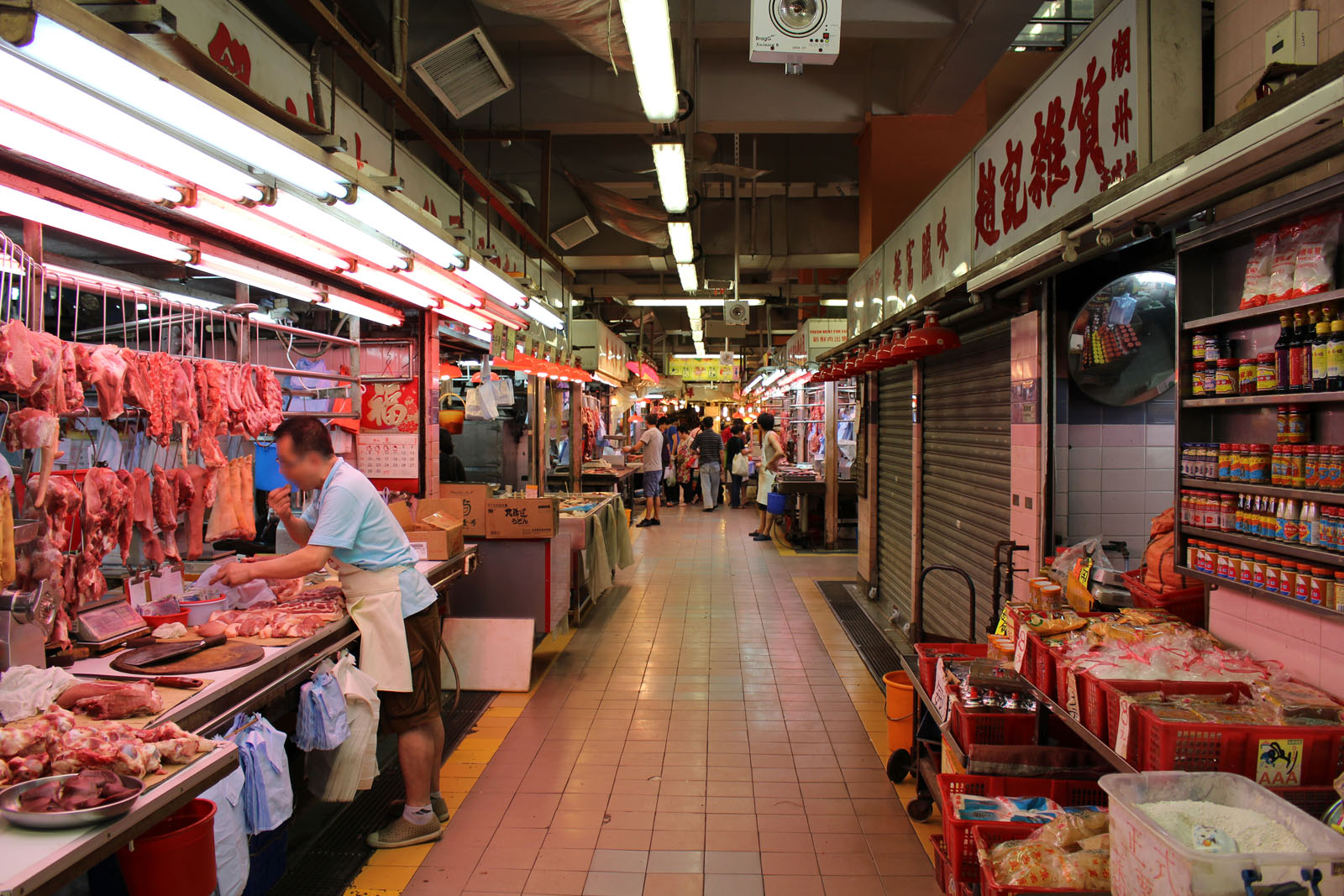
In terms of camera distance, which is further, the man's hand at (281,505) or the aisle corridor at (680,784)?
the man's hand at (281,505)

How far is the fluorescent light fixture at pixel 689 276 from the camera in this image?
374 inches

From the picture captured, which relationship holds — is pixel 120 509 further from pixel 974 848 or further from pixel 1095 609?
pixel 1095 609

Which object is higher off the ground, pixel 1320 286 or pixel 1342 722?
pixel 1320 286

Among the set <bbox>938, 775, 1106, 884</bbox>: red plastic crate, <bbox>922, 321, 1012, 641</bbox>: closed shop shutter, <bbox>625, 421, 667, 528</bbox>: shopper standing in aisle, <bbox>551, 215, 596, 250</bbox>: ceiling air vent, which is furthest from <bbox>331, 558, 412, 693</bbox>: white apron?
<bbox>625, 421, 667, 528</bbox>: shopper standing in aisle

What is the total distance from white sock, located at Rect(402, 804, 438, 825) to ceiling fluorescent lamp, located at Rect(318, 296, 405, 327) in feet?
10.9

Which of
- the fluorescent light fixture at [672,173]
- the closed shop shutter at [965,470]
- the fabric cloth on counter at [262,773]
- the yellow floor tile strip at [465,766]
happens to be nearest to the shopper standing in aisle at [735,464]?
the closed shop shutter at [965,470]

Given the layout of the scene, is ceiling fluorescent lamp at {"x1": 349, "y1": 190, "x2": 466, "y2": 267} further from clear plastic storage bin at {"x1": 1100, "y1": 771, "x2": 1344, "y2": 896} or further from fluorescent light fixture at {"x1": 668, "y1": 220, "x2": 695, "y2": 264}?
clear plastic storage bin at {"x1": 1100, "y1": 771, "x2": 1344, "y2": 896}

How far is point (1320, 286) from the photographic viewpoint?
241 centimetres

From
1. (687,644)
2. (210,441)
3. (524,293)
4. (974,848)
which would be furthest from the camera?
(687,644)

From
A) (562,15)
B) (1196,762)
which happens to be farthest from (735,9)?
(1196,762)

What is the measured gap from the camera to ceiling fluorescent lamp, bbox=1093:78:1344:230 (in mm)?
1999

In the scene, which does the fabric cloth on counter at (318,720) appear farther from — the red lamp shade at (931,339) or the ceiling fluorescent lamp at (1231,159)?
the red lamp shade at (931,339)

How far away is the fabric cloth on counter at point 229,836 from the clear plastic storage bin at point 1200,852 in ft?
9.04

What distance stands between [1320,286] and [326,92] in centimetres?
474
